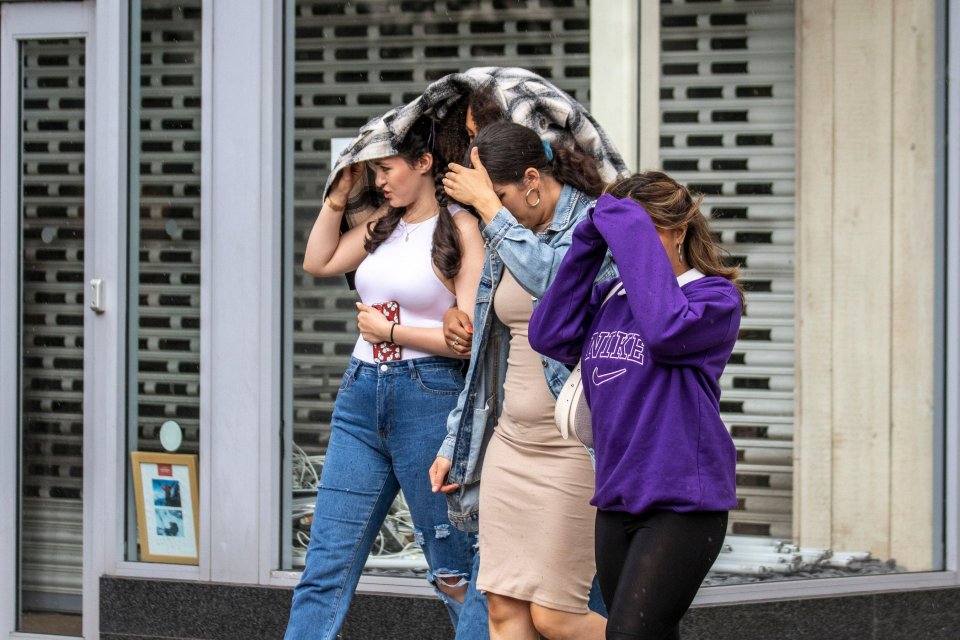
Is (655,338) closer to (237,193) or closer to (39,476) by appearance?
(237,193)

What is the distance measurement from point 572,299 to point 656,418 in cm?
43

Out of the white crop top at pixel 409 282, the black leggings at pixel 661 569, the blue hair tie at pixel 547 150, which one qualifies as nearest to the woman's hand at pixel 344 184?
the white crop top at pixel 409 282

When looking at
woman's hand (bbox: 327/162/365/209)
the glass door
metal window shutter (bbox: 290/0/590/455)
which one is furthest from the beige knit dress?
the glass door

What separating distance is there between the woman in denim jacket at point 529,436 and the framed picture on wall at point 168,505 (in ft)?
7.41

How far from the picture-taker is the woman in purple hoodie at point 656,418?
3020 mm

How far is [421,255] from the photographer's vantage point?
3865 millimetres

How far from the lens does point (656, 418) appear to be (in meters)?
3.04

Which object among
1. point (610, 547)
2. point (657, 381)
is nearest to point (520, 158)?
point (657, 381)

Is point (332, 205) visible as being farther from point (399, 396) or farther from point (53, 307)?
point (53, 307)

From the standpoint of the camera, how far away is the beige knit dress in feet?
11.5

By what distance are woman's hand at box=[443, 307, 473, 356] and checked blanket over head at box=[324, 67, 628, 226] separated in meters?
0.55

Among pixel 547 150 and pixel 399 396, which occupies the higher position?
pixel 547 150

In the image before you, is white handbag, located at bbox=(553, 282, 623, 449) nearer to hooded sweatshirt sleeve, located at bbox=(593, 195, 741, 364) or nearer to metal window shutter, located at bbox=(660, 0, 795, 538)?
hooded sweatshirt sleeve, located at bbox=(593, 195, 741, 364)

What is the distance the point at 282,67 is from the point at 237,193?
0.58 metres
